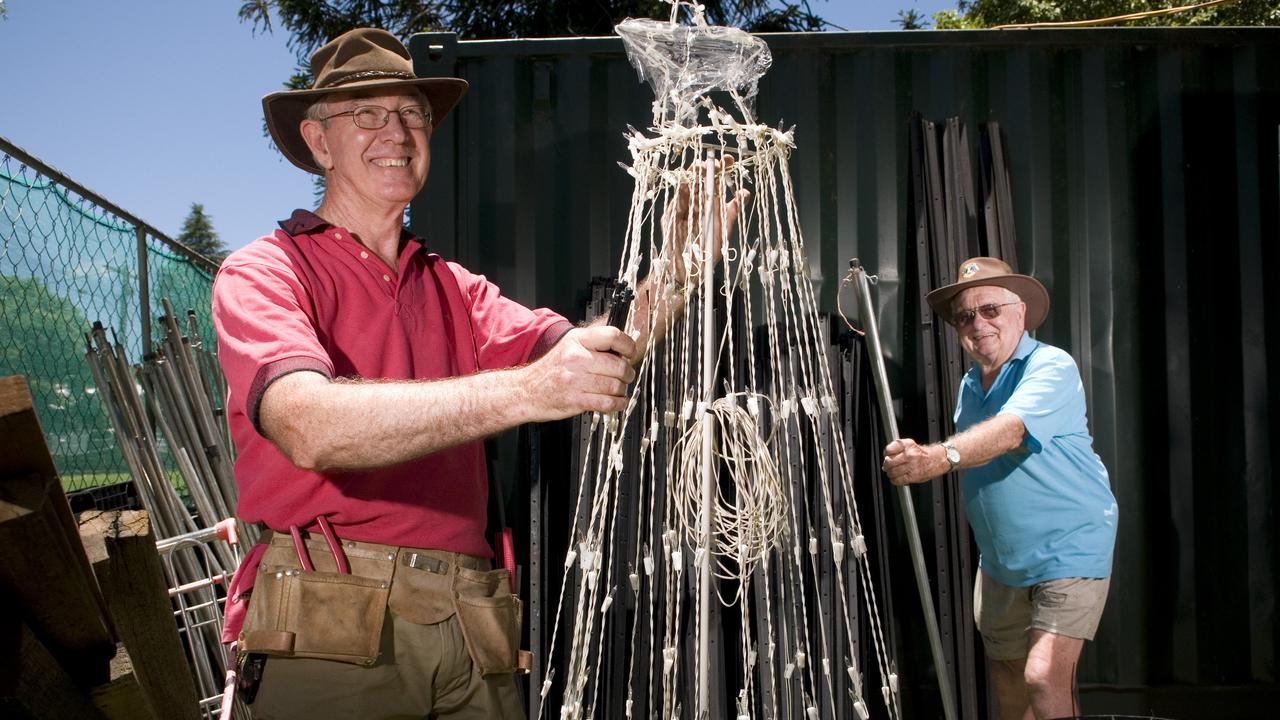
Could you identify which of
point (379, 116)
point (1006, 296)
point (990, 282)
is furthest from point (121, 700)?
point (1006, 296)

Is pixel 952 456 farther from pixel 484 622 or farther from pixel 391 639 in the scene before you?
pixel 391 639

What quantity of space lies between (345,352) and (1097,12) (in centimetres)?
1693

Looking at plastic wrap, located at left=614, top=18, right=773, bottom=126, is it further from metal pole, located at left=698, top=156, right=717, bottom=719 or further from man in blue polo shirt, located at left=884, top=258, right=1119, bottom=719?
man in blue polo shirt, located at left=884, top=258, right=1119, bottom=719

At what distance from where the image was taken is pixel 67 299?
3.98 metres

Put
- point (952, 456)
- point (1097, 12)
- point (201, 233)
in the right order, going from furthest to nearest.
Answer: point (201, 233) < point (1097, 12) < point (952, 456)

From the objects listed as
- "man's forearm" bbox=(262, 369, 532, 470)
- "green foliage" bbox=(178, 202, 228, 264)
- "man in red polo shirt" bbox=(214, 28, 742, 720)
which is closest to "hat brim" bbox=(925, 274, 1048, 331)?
"man in red polo shirt" bbox=(214, 28, 742, 720)

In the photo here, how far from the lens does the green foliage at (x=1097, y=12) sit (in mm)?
13445

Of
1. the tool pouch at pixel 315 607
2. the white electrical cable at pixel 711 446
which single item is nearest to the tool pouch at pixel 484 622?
the tool pouch at pixel 315 607

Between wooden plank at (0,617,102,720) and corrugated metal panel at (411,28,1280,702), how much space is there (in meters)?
3.10

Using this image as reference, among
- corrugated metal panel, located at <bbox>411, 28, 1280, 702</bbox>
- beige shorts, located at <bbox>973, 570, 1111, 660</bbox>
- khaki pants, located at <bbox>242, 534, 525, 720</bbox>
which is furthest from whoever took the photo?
corrugated metal panel, located at <bbox>411, 28, 1280, 702</bbox>

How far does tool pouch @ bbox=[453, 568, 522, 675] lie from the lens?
2.21 meters

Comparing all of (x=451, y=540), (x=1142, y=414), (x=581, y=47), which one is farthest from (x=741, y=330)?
(x=451, y=540)

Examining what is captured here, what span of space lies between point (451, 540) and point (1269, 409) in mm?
3877

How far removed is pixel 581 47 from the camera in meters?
4.34
